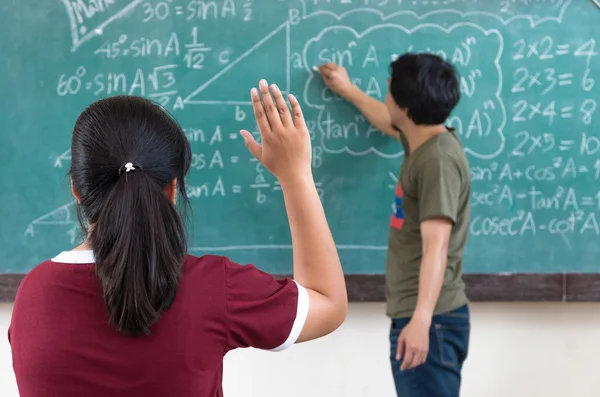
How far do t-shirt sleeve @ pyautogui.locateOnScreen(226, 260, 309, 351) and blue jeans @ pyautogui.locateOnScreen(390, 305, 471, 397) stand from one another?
1.07 m

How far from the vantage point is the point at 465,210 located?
6.48ft

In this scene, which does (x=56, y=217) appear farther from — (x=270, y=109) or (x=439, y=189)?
(x=270, y=109)

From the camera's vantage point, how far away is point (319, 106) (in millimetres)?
2266

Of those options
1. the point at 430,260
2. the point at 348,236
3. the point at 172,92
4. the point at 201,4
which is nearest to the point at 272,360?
the point at 348,236

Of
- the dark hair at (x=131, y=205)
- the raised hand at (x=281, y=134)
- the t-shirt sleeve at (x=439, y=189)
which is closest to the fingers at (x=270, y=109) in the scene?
the raised hand at (x=281, y=134)

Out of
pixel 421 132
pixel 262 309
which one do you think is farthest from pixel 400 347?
pixel 262 309

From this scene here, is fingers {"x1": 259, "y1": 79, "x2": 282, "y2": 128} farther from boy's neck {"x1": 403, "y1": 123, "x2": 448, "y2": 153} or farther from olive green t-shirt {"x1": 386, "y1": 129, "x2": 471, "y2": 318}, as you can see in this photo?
boy's neck {"x1": 403, "y1": 123, "x2": 448, "y2": 153}

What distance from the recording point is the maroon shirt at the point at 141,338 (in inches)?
34.1

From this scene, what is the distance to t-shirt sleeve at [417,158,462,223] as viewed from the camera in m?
1.83

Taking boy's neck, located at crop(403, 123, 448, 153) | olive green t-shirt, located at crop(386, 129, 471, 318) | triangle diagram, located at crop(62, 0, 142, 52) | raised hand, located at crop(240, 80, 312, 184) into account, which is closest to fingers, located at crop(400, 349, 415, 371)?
olive green t-shirt, located at crop(386, 129, 471, 318)

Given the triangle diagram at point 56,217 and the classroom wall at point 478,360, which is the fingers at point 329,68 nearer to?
the classroom wall at point 478,360

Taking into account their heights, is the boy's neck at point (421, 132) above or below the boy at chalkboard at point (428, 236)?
above

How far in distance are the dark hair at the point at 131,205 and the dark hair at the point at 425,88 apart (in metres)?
1.15

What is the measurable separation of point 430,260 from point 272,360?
843 millimetres
